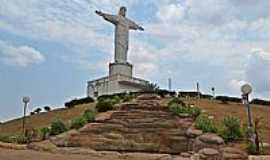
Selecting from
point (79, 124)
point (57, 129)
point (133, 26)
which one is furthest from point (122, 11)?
point (57, 129)

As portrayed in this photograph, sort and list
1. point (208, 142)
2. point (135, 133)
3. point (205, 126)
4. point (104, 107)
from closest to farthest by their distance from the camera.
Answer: point (208, 142), point (205, 126), point (135, 133), point (104, 107)

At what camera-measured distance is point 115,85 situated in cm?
3934

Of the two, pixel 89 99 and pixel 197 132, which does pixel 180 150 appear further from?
pixel 89 99

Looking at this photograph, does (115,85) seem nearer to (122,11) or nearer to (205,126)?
(122,11)

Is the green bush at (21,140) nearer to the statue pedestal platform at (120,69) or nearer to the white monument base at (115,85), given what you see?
the white monument base at (115,85)

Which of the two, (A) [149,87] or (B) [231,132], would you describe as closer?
(B) [231,132]

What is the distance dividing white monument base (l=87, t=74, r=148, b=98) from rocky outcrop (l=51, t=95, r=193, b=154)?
58.2 feet

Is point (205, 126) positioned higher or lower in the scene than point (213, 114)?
lower

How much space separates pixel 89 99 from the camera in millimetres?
38594

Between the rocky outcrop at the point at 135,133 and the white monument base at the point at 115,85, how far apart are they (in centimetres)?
1774

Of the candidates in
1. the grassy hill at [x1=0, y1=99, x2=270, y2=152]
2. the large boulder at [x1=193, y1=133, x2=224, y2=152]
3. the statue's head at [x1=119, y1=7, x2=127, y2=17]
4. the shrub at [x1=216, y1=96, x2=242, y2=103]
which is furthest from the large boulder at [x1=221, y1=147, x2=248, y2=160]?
the statue's head at [x1=119, y1=7, x2=127, y2=17]

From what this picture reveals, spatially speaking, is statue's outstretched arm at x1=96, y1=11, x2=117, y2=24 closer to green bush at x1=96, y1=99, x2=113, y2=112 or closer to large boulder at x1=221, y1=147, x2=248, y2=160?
green bush at x1=96, y1=99, x2=113, y2=112

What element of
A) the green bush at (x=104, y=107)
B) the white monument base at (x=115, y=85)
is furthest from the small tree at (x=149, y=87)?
the green bush at (x=104, y=107)

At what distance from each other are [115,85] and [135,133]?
20.1 metres
